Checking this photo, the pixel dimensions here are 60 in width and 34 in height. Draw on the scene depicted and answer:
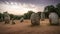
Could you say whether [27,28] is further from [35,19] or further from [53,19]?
[53,19]

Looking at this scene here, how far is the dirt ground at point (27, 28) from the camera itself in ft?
9.18

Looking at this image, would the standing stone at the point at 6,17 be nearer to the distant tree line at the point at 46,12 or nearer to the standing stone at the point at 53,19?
the distant tree line at the point at 46,12

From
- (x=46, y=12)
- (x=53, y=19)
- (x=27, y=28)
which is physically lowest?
(x=27, y=28)

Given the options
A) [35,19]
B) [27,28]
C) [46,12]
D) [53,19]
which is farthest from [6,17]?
[53,19]

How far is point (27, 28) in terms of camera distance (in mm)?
2875

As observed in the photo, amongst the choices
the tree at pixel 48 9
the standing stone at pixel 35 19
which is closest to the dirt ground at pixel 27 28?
the standing stone at pixel 35 19

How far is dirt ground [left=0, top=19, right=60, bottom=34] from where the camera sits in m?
2.80

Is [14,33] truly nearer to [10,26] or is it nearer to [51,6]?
[10,26]

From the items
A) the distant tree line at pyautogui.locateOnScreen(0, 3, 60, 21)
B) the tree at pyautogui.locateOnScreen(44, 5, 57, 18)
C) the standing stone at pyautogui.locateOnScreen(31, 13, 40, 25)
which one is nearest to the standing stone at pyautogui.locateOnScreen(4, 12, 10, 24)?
the distant tree line at pyautogui.locateOnScreen(0, 3, 60, 21)

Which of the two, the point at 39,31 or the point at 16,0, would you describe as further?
the point at 16,0

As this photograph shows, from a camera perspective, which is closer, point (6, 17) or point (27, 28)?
point (27, 28)

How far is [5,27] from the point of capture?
115 inches

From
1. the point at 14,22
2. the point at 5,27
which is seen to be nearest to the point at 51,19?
the point at 14,22

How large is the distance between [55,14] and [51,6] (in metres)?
0.22
